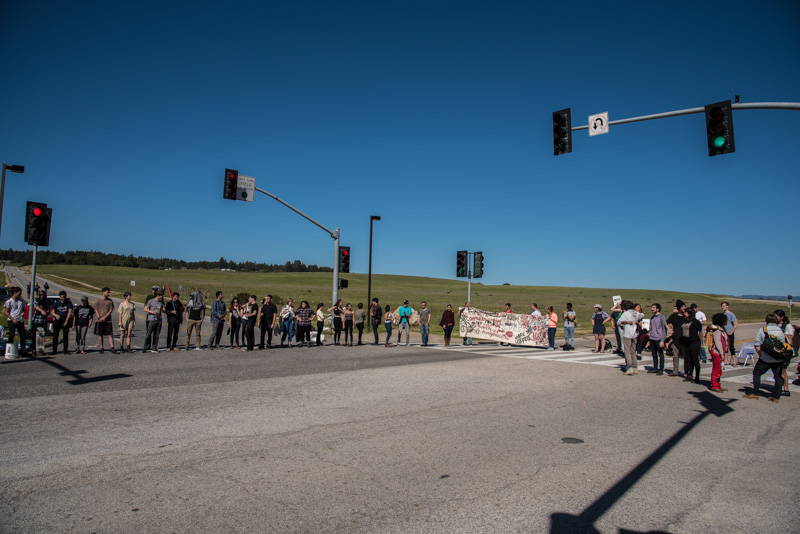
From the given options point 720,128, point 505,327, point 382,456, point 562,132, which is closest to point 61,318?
point 382,456

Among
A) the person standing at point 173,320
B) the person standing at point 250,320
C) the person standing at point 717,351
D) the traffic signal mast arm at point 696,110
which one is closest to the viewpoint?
the traffic signal mast arm at point 696,110

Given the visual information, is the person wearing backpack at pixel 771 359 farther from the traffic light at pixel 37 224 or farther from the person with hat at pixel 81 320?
the traffic light at pixel 37 224

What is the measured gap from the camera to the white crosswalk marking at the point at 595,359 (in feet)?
42.7

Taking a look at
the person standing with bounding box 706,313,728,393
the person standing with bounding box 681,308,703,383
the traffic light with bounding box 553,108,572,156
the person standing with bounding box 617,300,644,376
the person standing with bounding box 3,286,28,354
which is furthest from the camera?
the person standing with bounding box 3,286,28,354

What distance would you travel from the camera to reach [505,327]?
22.1 m

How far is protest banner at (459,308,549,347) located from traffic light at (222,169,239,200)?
36.4 feet

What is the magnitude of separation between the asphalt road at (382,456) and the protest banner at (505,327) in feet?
33.6

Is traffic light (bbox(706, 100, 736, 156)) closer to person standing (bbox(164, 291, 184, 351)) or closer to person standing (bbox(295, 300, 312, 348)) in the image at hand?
person standing (bbox(295, 300, 312, 348))

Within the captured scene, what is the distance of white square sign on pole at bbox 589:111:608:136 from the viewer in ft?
37.0

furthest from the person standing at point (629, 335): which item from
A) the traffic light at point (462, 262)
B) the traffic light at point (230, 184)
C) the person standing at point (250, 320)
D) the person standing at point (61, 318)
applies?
the person standing at point (61, 318)

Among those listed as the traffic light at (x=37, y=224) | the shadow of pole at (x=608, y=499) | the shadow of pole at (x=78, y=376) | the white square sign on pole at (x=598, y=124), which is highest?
the white square sign on pole at (x=598, y=124)

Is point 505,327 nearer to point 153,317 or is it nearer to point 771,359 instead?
point 771,359

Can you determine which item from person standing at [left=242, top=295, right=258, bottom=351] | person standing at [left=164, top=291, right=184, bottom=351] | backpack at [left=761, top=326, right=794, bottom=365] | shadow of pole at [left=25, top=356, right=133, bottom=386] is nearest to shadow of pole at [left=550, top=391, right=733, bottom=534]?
backpack at [left=761, top=326, right=794, bottom=365]

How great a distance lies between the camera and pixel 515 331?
21750 mm
